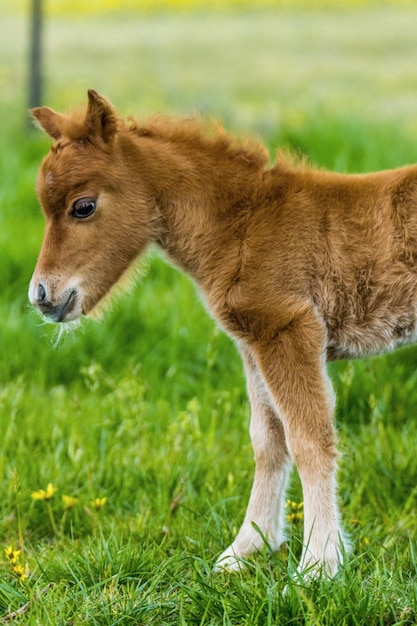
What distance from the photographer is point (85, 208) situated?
3516 mm

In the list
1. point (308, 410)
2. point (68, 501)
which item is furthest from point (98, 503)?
point (308, 410)

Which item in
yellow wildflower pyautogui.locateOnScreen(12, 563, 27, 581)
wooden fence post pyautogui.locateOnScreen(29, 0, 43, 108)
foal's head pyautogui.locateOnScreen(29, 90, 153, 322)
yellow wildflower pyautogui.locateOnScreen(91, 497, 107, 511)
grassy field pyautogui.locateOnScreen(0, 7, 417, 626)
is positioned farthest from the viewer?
wooden fence post pyautogui.locateOnScreen(29, 0, 43, 108)

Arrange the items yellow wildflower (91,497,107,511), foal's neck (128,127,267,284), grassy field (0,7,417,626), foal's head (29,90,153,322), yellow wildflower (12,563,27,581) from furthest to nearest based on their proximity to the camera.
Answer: yellow wildflower (91,497,107,511), foal's neck (128,127,267,284), foal's head (29,90,153,322), yellow wildflower (12,563,27,581), grassy field (0,7,417,626)

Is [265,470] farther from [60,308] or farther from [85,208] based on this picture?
[85,208]

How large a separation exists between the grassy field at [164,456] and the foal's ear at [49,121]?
658 millimetres

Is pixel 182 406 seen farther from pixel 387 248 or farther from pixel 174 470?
pixel 387 248

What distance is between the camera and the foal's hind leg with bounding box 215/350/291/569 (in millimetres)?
3812

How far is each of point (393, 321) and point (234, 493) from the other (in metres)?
1.26

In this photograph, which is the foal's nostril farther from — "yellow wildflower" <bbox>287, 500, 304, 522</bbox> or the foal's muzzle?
"yellow wildflower" <bbox>287, 500, 304, 522</bbox>

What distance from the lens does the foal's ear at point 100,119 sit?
3461 mm

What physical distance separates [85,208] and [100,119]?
0.34m

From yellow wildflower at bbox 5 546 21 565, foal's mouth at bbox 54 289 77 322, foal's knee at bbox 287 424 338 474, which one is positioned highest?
foal's mouth at bbox 54 289 77 322

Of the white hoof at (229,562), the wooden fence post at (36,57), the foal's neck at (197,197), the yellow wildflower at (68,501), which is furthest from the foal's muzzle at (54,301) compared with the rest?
the wooden fence post at (36,57)

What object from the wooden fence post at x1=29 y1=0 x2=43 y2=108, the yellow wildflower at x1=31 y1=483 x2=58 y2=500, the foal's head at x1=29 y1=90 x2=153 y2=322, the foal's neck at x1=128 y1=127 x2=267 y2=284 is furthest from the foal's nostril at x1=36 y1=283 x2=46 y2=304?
the wooden fence post at x1=29 y1=0 x2=43 y2=108
